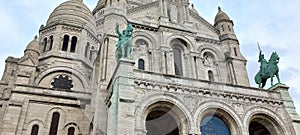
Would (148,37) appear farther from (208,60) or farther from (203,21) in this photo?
(203,21)

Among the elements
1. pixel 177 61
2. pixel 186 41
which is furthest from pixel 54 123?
pixel 186 41

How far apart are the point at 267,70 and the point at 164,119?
7.37m

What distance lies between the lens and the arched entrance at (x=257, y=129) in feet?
56.8

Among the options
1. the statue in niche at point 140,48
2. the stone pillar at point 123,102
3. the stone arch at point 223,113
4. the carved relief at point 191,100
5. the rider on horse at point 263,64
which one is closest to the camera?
the stone pillar at point 123,102

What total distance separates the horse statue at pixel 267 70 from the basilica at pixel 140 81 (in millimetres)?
959

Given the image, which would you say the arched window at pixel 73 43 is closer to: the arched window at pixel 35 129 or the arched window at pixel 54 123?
the arched window at pixel 54 123

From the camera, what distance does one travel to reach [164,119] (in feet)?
53.4

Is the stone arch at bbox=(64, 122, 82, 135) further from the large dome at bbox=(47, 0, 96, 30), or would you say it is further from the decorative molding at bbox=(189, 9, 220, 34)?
the decorative molding at bbox=(189, 9, 220, 34)

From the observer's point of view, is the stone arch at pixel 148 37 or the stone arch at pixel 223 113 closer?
the stone arch at pixel 223 113

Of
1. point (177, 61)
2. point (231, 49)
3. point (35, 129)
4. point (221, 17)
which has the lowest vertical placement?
point (35, 129)

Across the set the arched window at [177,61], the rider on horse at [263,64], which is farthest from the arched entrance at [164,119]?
the rider on horse at [263,64]

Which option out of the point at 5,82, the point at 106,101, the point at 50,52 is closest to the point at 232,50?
the point at 106,101

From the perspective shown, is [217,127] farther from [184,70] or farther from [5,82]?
[5,82]

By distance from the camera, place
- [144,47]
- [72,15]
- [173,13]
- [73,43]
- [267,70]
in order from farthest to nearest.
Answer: [72,15] < [73,43] < [173,13] < [144,47] < [267,70]
